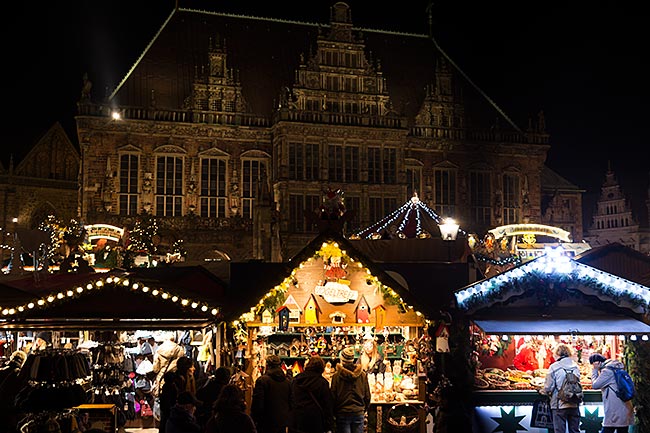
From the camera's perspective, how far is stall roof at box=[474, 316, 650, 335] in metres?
9.23

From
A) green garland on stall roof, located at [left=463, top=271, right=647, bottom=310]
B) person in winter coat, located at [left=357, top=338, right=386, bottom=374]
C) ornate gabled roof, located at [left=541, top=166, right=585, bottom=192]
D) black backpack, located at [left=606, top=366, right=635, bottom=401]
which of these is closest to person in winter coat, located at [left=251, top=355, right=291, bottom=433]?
person in winter coat, located at [left=357, top=338, right=386, bottom=374]

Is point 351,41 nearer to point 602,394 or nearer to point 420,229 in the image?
point 420,229

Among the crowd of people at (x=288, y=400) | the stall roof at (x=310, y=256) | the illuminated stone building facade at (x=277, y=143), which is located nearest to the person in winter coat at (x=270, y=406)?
the crowd of people at (x=288, y=400)

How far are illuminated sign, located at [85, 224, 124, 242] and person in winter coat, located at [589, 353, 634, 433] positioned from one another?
1306 centimetres

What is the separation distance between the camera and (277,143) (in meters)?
29.2

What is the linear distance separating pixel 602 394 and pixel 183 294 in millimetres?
6172

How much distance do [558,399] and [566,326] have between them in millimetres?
1239

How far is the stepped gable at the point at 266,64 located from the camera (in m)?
30.2

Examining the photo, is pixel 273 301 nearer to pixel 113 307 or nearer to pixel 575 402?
pixel 113 307

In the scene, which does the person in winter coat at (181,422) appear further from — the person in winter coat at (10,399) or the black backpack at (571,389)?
the black backpack at (571,389)

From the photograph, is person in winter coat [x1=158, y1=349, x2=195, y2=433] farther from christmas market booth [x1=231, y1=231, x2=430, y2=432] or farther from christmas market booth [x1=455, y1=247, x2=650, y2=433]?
christmas market booth [x1=455, y1=247, x2=650, y2=433]

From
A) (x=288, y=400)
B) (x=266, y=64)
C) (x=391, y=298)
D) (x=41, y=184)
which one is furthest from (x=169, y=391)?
(x=41, y=184)

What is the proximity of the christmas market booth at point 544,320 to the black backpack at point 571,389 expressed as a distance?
2.34 feet

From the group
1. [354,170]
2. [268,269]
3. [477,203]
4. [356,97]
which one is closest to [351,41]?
[356,97]
